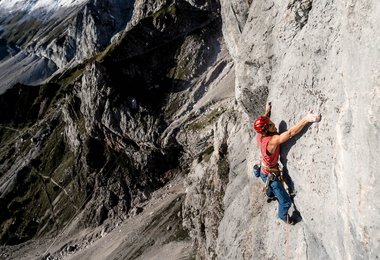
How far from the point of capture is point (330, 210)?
1405 cm

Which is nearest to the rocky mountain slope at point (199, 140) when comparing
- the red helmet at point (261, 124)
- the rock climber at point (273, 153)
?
the rock climber at point (273, 153)

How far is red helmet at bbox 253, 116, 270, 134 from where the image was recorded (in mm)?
15879

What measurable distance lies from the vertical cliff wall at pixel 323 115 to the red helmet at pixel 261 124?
1.47 metres

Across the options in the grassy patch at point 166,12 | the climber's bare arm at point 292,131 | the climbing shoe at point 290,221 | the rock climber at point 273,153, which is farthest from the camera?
the grassy patch at point 166,12

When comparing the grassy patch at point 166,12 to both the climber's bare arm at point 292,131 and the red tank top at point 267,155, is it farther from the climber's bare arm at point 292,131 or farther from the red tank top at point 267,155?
the climber's bare arm at point 292,131

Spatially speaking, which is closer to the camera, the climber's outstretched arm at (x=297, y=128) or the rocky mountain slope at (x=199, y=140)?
the rocky mountain slope at (x=199, y=140)

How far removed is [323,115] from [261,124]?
2708mm

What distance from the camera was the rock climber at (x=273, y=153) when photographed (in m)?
15.4

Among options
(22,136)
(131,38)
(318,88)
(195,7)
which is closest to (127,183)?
(131,38)

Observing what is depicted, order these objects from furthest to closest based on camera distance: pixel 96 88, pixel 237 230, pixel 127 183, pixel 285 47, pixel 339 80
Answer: pixel 96 88 < pixel 127 183 < pixel 237 230 < pixel 285 47 < pixel 339 80

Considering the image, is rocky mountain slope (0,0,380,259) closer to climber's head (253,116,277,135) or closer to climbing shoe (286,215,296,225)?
climbing shoe (286,215,296,225)

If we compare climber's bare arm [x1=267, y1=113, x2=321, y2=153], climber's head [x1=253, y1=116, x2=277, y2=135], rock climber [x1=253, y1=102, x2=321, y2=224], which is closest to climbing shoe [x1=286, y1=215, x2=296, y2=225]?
rock climber [x1=253, y1=102, x2=321, y2=224]

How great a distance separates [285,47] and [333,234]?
10.1m

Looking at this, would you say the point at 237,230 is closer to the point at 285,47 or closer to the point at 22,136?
the point at 285,47
